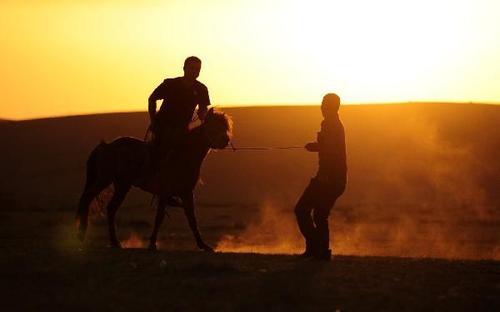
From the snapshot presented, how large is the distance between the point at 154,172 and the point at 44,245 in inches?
83.3

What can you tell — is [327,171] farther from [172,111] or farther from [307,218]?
[172,111]

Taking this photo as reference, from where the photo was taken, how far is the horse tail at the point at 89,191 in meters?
17.1

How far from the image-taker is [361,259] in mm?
13555

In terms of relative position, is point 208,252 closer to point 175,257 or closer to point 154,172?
point 175,257

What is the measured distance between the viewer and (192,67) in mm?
15711

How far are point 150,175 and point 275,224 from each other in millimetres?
16447

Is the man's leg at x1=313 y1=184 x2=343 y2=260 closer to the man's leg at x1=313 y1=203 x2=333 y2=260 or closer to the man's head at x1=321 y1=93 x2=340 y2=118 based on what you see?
the man's leg at x1=313 y1=203 x2=333 y2=260

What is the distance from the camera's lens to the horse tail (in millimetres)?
17073

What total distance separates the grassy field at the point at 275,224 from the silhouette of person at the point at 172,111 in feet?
5.37

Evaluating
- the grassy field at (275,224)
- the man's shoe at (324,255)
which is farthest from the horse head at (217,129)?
the man's shoe at (324,255)

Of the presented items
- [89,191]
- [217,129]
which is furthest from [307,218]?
[89,191]

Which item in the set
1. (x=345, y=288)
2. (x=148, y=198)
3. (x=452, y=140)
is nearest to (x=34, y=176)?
(x=148, y=198)

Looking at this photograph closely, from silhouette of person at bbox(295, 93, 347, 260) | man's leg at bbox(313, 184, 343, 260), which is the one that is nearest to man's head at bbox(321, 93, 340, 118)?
silhouette of person at bbox(295, 93, 347, 260)

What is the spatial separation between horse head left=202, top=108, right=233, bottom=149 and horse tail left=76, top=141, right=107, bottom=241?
7.94 feet
